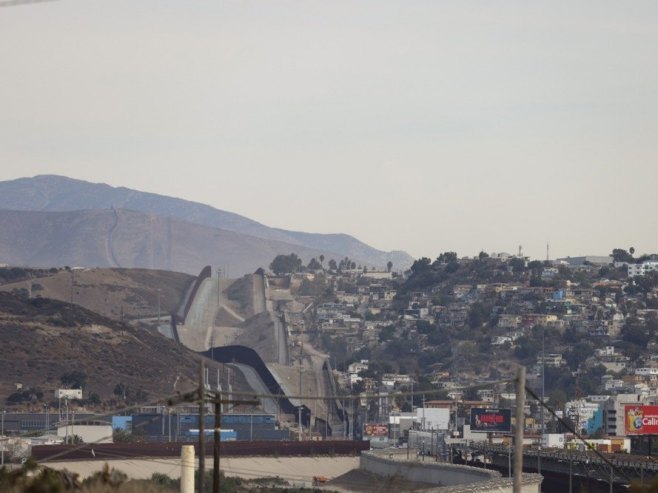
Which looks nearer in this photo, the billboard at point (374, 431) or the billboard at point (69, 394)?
the billboard at point (69, 394)

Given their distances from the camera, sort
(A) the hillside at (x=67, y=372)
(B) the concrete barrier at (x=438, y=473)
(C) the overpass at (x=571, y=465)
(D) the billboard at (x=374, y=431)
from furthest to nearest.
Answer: (D) the billboard at (x=374, y=431) < (A) the hillside at (x=67, y=372) < (C) the overpass at (x=571, y=465) < (B) the concrete barrier at (x=438, y=473)

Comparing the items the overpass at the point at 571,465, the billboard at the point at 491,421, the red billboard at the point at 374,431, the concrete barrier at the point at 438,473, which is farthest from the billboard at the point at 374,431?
the concrete barrier at the point at 438,473

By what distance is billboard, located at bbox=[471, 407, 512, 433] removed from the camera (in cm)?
17600

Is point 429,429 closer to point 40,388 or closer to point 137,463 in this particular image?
point 40,388

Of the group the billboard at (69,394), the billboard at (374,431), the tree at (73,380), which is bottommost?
the billboard at (374,431)

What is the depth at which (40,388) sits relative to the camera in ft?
591

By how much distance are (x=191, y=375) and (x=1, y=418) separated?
6252 centimetres

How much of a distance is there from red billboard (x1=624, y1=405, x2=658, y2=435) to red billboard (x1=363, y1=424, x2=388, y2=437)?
3991 cm

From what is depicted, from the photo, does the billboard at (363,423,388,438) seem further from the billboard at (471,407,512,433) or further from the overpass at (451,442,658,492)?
the overpass at (451,442,658,492)

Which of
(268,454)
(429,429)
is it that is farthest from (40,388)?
(268,454)

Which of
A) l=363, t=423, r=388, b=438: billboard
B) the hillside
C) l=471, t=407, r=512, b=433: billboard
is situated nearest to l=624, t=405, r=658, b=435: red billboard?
l=471, t=407, r=512, b=433: billboard

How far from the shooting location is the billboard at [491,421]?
17600cm

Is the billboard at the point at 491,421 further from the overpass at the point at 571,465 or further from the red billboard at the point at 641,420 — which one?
the red billboard at the point at 641,420

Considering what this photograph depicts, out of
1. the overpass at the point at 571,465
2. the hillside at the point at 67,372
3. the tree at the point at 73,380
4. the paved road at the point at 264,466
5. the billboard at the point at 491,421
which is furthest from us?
the tree at the point at 73,380
